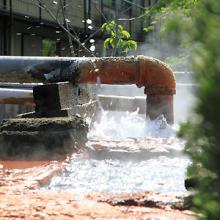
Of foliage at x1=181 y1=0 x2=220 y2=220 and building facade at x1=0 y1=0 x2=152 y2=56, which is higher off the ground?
building facade at x1=0 y1=0 x2=152 y2=56

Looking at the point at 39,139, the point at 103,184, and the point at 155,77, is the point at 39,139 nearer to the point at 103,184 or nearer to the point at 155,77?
the point at 103,184

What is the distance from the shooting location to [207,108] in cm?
151

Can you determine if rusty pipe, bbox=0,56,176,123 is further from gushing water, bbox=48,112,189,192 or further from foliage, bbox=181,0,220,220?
foliage, bbox=181,0,220,220

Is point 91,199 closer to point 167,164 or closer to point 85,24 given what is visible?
point 167,164

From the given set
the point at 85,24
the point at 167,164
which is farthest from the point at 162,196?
the point at 85,24

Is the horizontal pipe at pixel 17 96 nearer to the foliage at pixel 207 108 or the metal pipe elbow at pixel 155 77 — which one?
the metal pipe elbow at pixel 155 77

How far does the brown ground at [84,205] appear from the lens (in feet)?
10.5

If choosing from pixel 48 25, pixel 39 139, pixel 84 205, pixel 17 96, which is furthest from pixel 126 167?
pixel 48 25

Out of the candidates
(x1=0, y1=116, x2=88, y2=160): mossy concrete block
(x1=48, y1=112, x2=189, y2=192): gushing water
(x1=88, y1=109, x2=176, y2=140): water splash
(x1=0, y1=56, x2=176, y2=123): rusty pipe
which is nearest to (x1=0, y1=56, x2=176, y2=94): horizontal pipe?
(x1=0, y1=56, x2=176, y2=123): rusty pipe

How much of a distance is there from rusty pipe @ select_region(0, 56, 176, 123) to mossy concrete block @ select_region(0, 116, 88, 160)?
1785mm

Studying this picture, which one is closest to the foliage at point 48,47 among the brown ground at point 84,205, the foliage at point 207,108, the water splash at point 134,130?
the water splash at point 134,130

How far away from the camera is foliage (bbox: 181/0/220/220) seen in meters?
1.46

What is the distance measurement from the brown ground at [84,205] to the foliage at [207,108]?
1.54 metres

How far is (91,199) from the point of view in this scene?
361 centimetres
